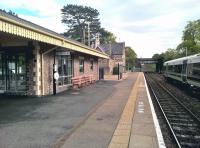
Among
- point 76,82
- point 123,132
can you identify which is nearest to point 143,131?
point 123,132

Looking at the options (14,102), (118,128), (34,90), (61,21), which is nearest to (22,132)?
(118,128)

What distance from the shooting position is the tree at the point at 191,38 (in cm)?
8053

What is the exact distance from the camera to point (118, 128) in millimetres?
8391

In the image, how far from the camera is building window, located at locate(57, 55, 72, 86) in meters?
19.7

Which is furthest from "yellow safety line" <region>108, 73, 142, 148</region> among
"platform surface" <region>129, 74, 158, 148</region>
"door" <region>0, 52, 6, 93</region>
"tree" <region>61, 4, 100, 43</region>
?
"tree" <region>61, 4, 100, 43</region>

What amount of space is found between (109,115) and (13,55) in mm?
8244

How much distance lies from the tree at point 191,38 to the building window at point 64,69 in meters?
63.0

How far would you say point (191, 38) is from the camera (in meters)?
84.2

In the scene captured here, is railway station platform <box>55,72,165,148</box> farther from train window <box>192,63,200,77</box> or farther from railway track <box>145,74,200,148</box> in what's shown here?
train window <box>192,63,200,77</box>

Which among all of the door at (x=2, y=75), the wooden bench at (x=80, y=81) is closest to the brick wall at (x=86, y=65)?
the wooden bench at (x=80, y=81)

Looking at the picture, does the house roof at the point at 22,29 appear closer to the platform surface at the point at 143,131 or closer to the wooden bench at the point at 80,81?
the platform surface at the point at 143,131

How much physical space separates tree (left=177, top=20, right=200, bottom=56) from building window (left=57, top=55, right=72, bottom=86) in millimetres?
62950

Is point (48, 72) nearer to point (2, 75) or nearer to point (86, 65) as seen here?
point (2, 75)

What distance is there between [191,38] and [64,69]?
232ft
